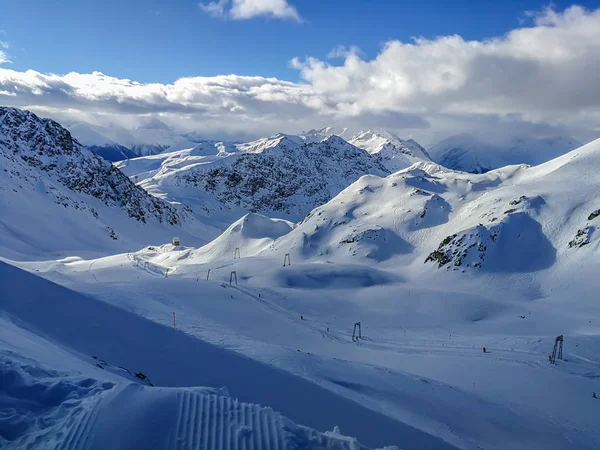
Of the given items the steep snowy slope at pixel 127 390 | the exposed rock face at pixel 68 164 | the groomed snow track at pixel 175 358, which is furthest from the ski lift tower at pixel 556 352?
the exposed rock face at pixel 68 164

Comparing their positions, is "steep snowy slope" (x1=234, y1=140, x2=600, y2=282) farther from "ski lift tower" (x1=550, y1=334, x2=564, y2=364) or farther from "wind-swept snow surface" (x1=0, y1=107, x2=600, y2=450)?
"ski lift tower" (x1=550, y1=334, x2=564, y2=364)

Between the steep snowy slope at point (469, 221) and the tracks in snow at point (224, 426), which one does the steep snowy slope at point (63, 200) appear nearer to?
the steep snowy slope at point (469, 221)

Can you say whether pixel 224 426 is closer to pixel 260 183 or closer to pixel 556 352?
pixel 556 352

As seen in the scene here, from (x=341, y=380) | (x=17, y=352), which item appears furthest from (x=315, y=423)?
(x=17, y=352)

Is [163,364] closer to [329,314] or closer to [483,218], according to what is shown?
[329,314]

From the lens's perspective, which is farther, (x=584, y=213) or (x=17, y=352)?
(x=584, y=213)

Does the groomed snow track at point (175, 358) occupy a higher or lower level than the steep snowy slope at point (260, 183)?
lower

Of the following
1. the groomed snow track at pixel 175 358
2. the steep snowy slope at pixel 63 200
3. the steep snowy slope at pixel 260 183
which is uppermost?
the steep snowy slope at pixel 260 183

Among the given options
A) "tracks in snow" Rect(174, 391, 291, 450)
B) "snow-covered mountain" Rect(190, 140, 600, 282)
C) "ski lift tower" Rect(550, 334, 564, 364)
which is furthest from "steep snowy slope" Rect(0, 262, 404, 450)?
"snow-covered mountain" Rect(190, 140, 600, 282)

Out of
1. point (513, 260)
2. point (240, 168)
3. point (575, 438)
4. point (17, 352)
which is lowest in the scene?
point (575, 438)
